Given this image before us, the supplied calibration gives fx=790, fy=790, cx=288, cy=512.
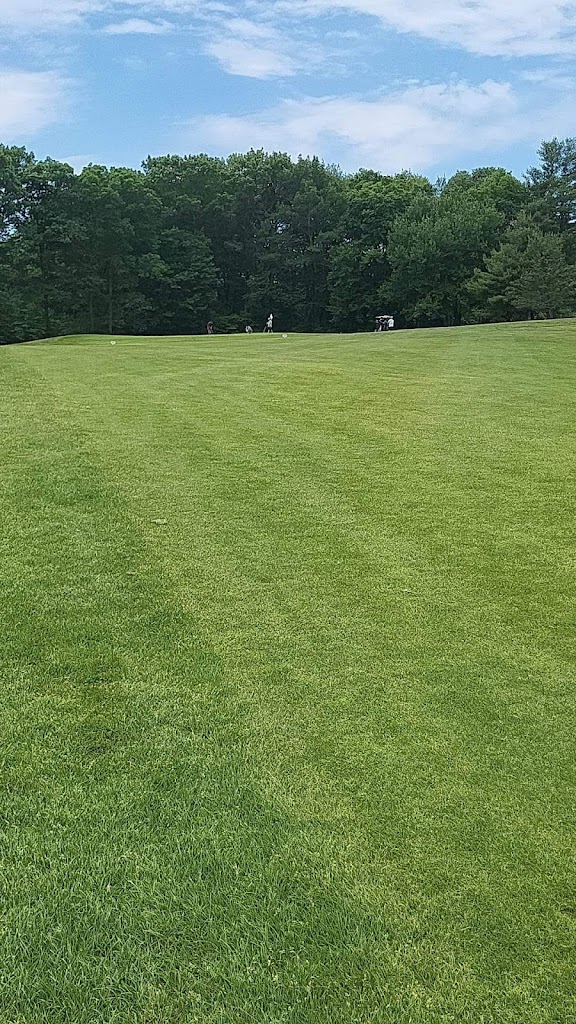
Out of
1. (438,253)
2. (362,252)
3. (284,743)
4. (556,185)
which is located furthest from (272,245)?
(284,743)

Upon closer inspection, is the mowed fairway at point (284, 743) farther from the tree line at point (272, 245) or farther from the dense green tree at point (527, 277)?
the tree line at point (272, 245)

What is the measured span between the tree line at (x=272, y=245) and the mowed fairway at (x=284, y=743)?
117 feet

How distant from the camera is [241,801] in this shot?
221cm

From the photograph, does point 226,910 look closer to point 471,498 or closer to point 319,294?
point 471,498

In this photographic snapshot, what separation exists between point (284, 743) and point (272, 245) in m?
47.7

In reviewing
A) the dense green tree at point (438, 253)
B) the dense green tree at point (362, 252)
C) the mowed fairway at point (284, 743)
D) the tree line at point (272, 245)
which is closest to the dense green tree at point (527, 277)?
the tree line at point (272, 245)

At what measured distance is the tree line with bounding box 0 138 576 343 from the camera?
38.1 metres

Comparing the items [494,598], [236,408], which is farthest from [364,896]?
[236,408]

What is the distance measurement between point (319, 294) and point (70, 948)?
1893 inches

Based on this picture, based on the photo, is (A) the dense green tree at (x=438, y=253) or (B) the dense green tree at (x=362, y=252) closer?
(A) the dense green tree at (x=438, y=253)

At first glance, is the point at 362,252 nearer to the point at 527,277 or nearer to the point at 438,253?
the point at 438,253

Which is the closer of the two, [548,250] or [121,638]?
[121,638]

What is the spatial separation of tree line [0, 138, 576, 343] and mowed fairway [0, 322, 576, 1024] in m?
35.5

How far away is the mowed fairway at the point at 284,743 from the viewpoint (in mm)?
1712
